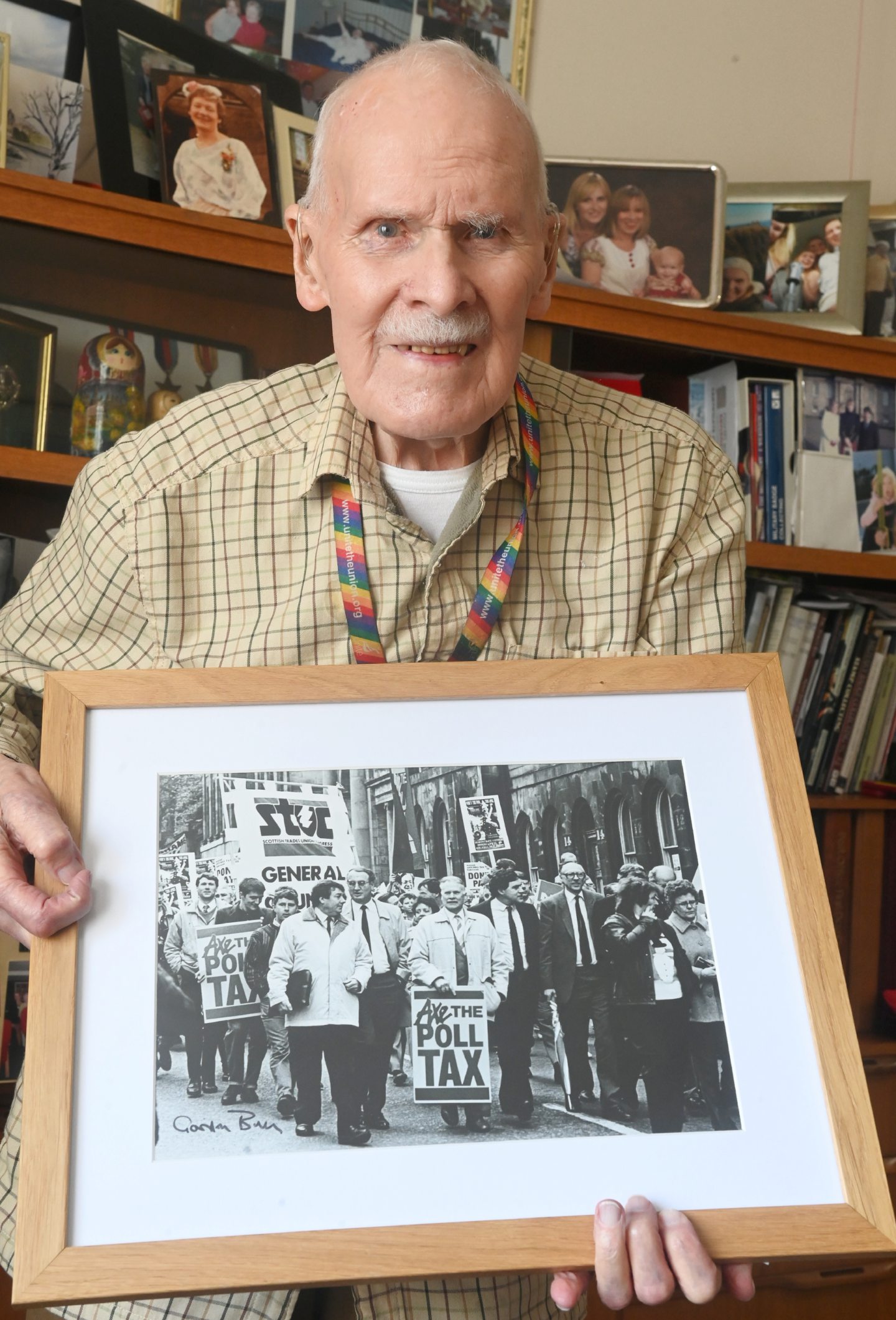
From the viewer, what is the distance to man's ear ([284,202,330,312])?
1.10 metres

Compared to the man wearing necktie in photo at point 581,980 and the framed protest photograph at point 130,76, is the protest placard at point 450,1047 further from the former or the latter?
the framed protest photograph at point 130,76

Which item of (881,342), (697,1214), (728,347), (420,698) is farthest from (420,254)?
(881,342)

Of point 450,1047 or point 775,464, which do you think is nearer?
point 450,1047

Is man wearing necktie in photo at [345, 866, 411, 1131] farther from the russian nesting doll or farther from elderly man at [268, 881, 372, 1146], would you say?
the russian nesting doll

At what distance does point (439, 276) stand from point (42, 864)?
0.59 m

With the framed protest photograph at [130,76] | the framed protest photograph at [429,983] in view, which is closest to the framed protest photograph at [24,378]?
the framed protest photograph at [130,76]

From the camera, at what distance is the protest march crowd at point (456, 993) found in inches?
29.7

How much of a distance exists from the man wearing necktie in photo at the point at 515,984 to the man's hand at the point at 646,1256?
90 mm

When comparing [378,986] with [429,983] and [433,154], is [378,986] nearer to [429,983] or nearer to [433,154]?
[429,983]

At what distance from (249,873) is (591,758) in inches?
11.2

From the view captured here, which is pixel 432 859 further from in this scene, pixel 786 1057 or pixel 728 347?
pixel 728 347

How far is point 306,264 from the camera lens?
1.13 m

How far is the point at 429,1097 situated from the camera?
0.75m
